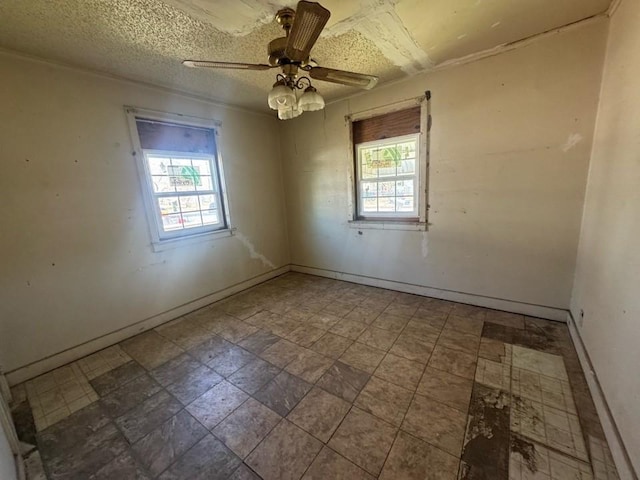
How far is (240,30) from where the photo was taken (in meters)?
1.77

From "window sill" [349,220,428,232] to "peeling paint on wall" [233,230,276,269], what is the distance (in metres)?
1.45

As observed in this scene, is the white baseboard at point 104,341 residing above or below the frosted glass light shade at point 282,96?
below

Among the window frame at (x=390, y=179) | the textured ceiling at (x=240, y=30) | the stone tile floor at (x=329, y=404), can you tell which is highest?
the textured ceiling at (x=240, y=30)

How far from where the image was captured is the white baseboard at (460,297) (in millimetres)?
2455

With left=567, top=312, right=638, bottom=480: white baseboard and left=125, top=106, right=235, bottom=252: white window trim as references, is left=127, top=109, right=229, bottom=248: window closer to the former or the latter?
left=125, top=106, right=235, bottom=252: white window trim

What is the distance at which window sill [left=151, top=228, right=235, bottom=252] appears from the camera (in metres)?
2.77

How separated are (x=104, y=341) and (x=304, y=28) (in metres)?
3.09

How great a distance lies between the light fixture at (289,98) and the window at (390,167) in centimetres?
155

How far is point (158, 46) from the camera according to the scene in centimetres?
194

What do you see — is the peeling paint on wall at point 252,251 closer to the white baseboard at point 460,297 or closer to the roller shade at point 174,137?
the white baseboard at point 460,297

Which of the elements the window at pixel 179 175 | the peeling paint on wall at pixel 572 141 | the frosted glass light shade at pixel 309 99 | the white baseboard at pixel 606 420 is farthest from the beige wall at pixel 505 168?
the window at pixel 179 175

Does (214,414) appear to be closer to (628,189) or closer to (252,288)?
(252,288)

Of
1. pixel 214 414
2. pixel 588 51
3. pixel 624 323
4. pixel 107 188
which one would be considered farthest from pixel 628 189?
pixel 107 188

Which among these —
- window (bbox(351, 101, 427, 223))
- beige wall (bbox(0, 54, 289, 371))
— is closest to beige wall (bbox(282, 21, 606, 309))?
window (bbox(351, 101, 427, 223))
